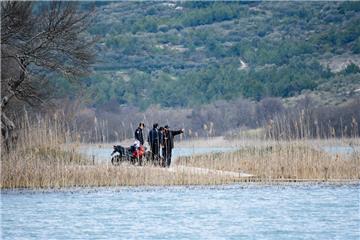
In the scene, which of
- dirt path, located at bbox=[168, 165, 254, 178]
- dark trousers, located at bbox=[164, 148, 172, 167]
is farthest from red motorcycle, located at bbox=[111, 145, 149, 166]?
dirt path, located at bbox=[168, 165, 254, 178]

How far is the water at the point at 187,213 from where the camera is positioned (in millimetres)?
24078

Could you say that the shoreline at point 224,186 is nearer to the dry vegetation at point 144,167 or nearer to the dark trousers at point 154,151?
the dry vegetation at point 144,167

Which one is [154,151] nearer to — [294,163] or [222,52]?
[294,163]

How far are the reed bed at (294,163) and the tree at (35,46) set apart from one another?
588 centimetres

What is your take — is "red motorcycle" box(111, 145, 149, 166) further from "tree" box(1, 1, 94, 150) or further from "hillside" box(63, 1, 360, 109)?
"hillside" box(63, 1, 360, 109)

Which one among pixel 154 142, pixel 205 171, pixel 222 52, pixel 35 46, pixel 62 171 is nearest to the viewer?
pixel 62 171

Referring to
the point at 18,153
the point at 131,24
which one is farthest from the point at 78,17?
the point at 131,24

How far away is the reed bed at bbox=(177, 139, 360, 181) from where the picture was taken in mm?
33875

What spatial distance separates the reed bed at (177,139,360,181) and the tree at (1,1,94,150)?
5.88 m

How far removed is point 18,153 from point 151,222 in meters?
8.63

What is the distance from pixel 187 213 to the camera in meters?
28.0

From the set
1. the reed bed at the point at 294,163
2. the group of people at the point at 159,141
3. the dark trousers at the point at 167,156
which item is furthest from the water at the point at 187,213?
the group of people at the point at 159,141

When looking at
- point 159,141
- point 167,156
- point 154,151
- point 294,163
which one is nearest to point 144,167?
point 167,156

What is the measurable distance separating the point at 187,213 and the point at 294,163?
7.03 m
